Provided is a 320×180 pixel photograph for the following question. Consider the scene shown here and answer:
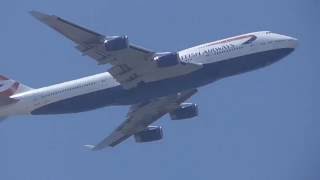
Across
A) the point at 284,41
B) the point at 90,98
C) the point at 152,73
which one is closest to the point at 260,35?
the point at 284,41

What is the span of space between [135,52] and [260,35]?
10189 millimetres

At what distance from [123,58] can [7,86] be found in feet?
35.5

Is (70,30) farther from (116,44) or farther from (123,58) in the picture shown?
(123,58)

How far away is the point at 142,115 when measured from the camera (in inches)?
3334

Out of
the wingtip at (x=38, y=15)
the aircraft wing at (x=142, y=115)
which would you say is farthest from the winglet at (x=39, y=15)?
the aircraft wing at (x=142, y=115)

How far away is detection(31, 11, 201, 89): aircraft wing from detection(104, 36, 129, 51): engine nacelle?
0.85ft

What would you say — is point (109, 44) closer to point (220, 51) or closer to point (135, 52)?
point (135, 52)

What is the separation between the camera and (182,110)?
84500 mm

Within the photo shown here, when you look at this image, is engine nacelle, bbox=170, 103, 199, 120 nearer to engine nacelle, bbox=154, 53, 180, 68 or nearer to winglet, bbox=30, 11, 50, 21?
engine nacelle, bbox=154, 53, 180, 68

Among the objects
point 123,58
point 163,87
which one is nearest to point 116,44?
point 123,58

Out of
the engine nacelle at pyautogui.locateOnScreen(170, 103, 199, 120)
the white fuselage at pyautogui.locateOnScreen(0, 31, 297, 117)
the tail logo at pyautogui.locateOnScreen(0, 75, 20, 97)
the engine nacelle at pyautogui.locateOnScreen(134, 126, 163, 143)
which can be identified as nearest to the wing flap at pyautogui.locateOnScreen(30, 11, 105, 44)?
the white fuselage at pyautogui.locateOnScreen(0, 31, 297, 117)

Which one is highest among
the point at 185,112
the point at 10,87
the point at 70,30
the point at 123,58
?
the point at 70,30

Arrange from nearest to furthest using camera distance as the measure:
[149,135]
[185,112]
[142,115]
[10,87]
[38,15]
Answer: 1. [38,15]
2. [10,87]
3. [185,112]
4. [142,115]
5. [149,135]

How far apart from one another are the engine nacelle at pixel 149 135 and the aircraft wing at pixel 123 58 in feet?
29.6
